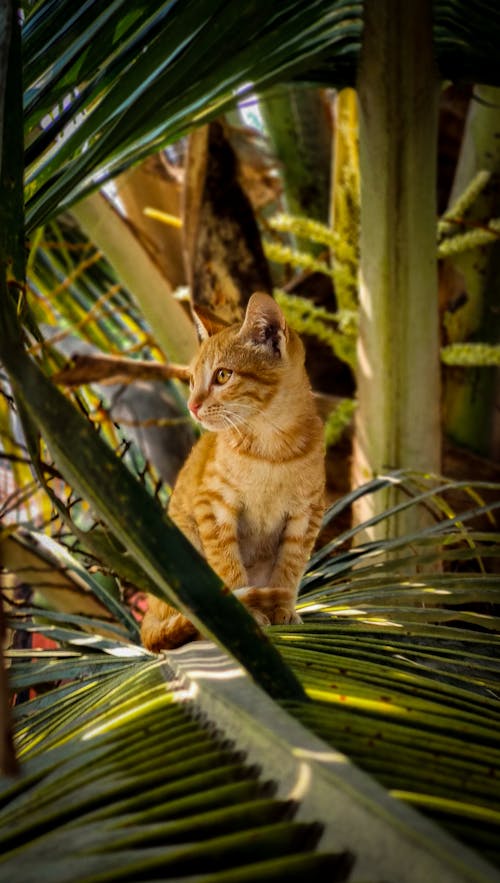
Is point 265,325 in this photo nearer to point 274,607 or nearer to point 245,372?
point 245,372

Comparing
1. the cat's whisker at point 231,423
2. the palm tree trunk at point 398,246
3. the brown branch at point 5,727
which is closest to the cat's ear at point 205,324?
the cat's whisker at point 231,423

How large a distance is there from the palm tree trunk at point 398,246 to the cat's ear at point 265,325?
0.34m

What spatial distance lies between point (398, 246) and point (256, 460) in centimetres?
51

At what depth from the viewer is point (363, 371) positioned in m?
1.38

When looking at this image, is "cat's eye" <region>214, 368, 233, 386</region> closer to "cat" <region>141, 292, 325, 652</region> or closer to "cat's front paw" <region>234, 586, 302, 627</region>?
"cat" <region>141, 292, 325, 652</region>

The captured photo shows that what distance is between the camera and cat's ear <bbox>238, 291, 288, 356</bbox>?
3.27ft

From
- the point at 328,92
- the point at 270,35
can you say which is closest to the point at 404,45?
the point at 270,35

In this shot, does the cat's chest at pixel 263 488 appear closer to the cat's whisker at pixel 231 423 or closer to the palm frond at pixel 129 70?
the cat's whisker at pixel 231 423

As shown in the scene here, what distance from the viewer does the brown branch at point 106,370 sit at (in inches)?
56.5

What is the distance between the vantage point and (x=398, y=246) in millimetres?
1309

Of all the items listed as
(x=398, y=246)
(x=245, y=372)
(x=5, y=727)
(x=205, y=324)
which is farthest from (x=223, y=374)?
(x=5, y=727)

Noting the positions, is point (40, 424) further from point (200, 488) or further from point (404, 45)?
point (404, 45)

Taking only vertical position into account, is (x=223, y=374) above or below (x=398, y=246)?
below

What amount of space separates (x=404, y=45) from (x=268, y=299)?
0.54m
